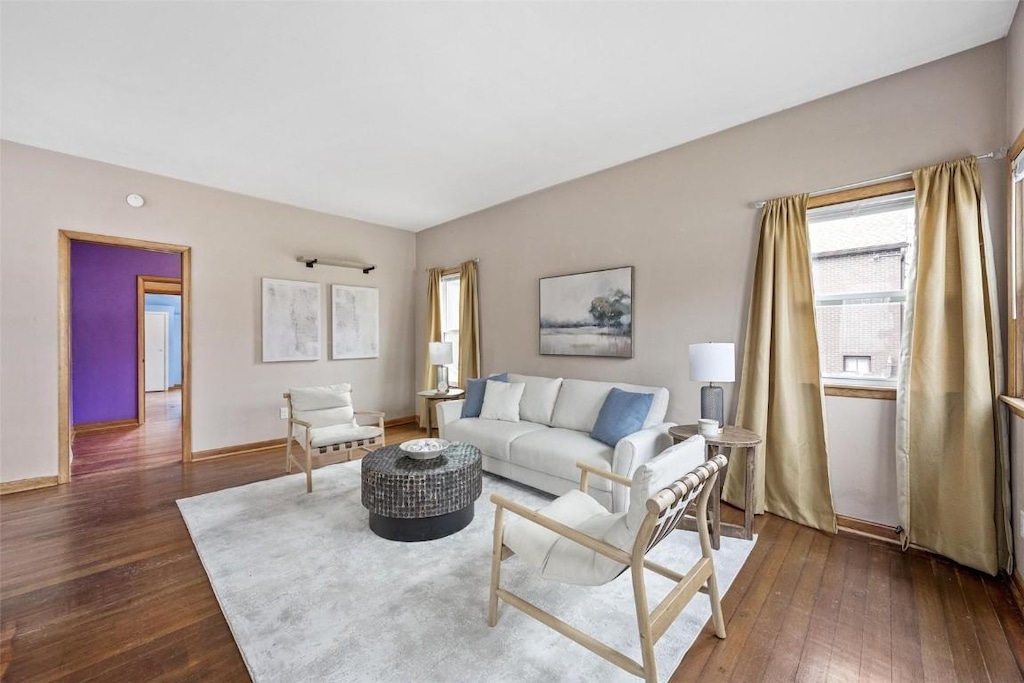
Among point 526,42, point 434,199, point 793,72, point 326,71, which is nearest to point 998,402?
point 793,72

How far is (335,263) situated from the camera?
525cm

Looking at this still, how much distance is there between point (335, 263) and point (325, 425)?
222 centimetres

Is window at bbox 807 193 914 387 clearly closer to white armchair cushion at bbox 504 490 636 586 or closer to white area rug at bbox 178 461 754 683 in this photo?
white area rug at bbox 178 461 754 683

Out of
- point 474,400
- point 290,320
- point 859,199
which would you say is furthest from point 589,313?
point 290,320

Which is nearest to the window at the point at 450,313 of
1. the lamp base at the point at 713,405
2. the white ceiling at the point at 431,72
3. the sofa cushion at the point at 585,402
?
the white ceiling at the point at 431,72

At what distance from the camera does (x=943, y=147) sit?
A: 240 cm

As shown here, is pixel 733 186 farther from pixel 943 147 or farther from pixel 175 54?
pixel 175 54

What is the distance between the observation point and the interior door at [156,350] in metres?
8.25

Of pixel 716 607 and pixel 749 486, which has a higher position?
pixel 749 486

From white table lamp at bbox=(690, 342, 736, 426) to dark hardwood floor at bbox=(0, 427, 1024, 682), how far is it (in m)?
0.84

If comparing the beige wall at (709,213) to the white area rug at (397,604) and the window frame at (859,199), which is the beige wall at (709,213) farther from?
the white area rug at (397,604)

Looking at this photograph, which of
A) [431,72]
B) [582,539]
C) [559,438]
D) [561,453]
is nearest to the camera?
[582,539]

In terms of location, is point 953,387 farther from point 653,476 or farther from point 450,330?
point 450,330

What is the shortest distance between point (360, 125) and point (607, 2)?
6.41ft
